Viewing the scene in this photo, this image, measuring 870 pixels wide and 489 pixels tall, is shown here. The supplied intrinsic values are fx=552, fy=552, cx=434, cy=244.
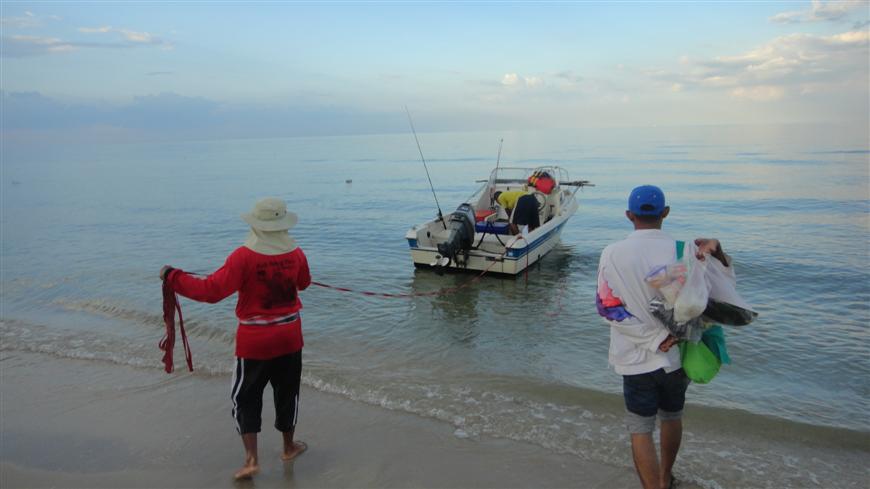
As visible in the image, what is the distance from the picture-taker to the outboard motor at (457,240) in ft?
35.8

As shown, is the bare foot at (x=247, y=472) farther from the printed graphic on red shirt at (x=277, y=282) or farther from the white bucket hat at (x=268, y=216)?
the white bucket hat at (x=268, y=216)

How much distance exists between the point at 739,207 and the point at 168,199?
28034mm

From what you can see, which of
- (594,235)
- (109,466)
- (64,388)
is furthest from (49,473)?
(594,235)

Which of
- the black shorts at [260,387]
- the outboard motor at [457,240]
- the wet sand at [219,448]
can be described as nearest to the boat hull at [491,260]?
the outboard motor at [457,240]

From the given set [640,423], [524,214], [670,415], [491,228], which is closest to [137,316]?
[491,228]

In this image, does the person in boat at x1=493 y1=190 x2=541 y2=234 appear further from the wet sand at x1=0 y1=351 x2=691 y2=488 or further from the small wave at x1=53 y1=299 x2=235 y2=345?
the wet sand at x1=0 y1=351 x2=691 y2=488

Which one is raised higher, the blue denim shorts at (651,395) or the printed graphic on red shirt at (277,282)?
the printed graphic on red shirt at (277,282)

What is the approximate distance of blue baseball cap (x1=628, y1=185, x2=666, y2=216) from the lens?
9.81ft

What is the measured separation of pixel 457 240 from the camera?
1096 centimetres

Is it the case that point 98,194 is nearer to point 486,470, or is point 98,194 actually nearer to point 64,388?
point 64,388

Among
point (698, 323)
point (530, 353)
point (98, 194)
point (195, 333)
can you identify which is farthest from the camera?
point (98, 194)

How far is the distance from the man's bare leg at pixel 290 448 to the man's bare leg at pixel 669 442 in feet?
8.23

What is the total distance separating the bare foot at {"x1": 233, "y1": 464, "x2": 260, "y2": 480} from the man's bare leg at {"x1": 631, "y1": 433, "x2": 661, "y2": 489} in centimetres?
251

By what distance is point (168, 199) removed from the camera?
30.3m
